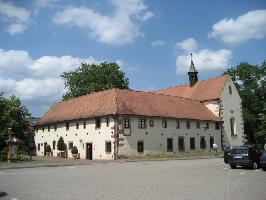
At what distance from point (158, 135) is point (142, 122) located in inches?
122

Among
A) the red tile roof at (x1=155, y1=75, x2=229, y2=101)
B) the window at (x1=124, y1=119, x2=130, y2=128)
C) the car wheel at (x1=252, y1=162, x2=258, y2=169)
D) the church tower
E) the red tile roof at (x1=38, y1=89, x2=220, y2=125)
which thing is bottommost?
the car wheel at (x1=252, y1=162, x2=258, y2=169)

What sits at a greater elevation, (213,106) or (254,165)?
(213,106)

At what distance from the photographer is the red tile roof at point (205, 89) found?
198 feet

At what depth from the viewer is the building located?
43.1 m

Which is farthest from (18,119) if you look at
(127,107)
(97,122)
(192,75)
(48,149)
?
(192,75)

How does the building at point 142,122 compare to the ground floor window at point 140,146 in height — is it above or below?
above

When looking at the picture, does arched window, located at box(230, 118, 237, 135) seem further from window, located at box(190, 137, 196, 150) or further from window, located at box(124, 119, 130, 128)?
window, located at box(124, 119, 130, 128)

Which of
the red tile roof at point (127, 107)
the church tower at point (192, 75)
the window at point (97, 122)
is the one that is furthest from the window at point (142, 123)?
the church tower at point (192, 75)

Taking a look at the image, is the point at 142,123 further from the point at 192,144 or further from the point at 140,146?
the point at 192,144

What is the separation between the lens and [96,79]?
67.6 m

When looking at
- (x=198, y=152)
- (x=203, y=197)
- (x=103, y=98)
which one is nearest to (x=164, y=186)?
(x=203, y=197)

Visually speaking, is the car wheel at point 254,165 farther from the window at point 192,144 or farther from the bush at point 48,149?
the bush at point 48,149

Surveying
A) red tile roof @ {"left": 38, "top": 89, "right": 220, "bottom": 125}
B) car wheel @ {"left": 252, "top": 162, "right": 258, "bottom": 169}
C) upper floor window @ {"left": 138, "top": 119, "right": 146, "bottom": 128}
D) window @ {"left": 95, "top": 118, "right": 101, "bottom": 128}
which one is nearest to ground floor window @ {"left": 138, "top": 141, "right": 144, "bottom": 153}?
upper floor window @ {"left": 138, "top": 119, "right": 146, "bottom": 128}

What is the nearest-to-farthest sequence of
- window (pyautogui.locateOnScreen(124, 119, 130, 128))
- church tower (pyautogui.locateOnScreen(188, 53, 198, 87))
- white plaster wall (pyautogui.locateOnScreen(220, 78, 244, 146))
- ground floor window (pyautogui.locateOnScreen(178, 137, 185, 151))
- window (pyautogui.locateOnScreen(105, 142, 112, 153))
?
window (pyautogui.locateOnScreen(105, 142, 112, 153)) < window (pyautogui.locateOnScreen(124, 119, 130, 128)) < ground floor window (pyautogui.locateOnScreen(178, 137, 185, 151)) < white plaster wall (pyautogui.locateOnScreen(220, 78, 244, 146)) < church tower (pyautogui.locateOnScreen(188, 53, 198, 87))
